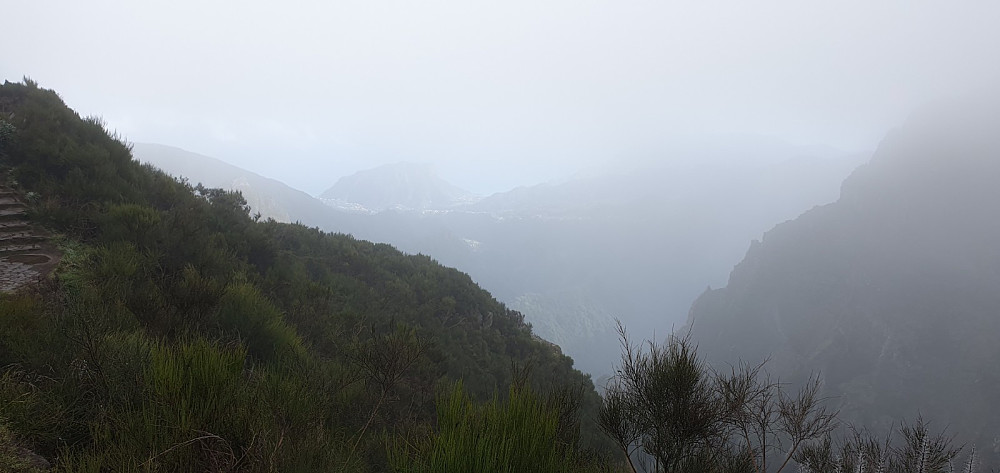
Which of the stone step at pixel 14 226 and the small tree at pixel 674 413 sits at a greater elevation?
the stone step at pixel 14 226

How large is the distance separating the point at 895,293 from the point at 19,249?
111m

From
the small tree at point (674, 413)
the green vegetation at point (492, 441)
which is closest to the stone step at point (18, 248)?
the green vegetation at point (492, 441)

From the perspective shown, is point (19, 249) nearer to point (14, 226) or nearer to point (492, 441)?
point (14, 226)

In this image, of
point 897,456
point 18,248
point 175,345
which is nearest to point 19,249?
point 18,248

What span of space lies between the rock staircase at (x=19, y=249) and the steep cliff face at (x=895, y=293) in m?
57.8

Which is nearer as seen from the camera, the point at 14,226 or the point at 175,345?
the point at 175,345

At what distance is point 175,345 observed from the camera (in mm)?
3078

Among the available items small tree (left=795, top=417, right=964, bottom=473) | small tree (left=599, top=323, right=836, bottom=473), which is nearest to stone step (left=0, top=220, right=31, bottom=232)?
small tree (left=599, top=323, right=836, bottom=473)

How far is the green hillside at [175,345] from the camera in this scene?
7.51 feet

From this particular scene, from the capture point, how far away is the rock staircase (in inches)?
193

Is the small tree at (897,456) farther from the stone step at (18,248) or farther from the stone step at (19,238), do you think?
the stone step at (19,238)

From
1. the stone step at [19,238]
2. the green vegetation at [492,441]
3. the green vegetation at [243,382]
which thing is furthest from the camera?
the stone step at [19,238]

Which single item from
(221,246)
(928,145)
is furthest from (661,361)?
(928,145)

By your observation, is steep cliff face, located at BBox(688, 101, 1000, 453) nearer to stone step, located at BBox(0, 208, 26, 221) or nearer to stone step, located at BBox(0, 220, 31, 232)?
stone step, located at BBox(0, 220, 31, 232)
